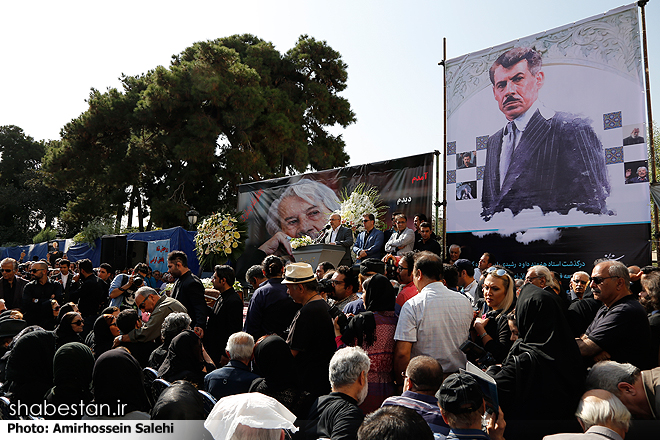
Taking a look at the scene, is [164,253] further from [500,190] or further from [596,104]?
[596,104]

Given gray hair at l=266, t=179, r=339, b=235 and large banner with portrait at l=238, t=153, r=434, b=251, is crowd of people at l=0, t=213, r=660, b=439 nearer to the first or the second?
large banner with portrait at l=238, t=153, r=434, b=251

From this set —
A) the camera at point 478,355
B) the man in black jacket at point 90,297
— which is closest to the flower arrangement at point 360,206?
the man in black jacket at point 90,297

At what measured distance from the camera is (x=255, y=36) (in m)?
23.6

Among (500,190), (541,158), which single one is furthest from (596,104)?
(500,190)

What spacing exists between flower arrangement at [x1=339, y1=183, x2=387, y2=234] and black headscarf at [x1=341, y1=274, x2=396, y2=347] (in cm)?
451

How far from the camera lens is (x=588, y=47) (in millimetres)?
7512

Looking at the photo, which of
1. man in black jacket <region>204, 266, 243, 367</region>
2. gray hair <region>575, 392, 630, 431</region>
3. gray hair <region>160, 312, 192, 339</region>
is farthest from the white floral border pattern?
gray hair <region>160, 312, 192, 339</region>

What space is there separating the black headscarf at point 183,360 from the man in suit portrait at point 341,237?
4007 mm

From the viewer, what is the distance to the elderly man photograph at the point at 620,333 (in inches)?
107

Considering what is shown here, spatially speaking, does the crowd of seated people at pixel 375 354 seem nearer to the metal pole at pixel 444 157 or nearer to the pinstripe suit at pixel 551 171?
the pinstripe suit at pixel 551 171

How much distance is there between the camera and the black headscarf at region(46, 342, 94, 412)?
3354 millimetres

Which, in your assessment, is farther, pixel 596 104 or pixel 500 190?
pixel 500 190

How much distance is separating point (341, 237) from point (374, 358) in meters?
4.34

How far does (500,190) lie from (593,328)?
5597mm
